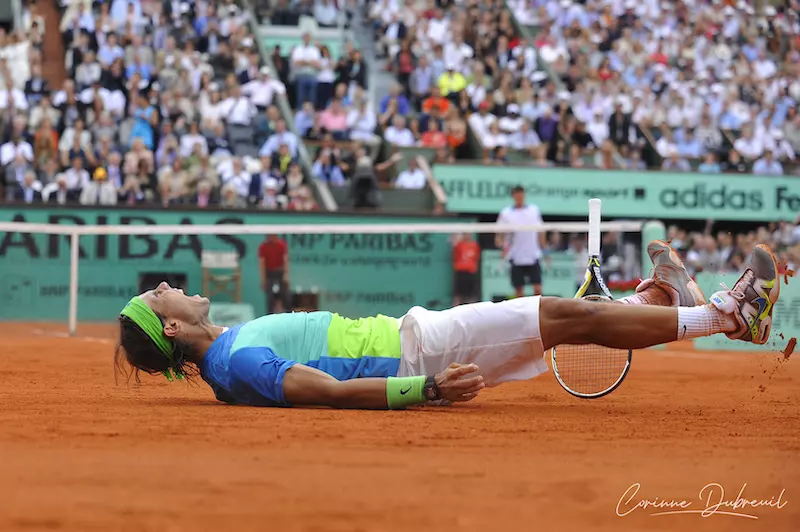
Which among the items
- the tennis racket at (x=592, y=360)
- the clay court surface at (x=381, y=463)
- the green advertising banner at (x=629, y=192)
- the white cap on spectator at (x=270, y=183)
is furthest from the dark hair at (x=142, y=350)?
the green advertising banner at (x=629, y=192)

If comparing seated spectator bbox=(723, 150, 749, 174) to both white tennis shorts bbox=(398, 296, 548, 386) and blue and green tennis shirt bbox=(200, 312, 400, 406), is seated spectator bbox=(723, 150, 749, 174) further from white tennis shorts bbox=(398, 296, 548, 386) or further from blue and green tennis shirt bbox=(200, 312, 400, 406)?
blue and green tennis shirt bbox=(200, 312, 400, 406)

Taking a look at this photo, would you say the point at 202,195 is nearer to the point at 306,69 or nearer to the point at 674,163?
the point at 306,69

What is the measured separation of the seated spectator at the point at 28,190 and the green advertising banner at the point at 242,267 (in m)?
0.68

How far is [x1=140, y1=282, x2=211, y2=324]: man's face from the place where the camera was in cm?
597

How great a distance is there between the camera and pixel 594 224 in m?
7.47

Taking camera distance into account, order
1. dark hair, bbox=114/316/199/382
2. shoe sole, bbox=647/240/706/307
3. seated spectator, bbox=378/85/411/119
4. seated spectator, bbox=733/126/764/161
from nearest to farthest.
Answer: dark hair, bbox=114/316/199/382 < shoe sole, bbox=647/240/706/307 < seated spectator, bbox=378/85/411/119 < seated spectator, bbox=733/126/764/161

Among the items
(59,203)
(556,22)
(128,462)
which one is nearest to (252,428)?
(128,462)

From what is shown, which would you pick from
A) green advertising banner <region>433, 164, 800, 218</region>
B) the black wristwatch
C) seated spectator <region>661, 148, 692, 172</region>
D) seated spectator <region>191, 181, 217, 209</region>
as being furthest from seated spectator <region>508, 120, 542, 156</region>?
the black wristwatch

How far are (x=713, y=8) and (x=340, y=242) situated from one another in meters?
13.9

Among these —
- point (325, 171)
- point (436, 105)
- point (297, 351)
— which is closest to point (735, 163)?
point (436, 105)

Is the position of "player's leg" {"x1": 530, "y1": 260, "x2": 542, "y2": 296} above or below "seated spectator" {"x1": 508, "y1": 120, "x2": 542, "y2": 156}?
below

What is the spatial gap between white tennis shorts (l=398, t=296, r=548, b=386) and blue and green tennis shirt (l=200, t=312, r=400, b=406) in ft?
0.33

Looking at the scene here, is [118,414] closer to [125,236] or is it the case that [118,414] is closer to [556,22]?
[125,236]

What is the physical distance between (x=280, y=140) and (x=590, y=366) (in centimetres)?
1198
